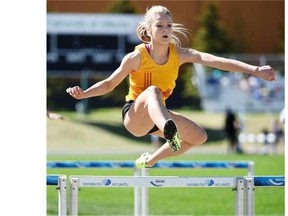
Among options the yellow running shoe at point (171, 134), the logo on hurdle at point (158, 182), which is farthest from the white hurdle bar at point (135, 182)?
the yellow running shoe at point (171, 134)

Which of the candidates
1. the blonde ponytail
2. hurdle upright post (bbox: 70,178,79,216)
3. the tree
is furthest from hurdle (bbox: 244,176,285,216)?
the tree

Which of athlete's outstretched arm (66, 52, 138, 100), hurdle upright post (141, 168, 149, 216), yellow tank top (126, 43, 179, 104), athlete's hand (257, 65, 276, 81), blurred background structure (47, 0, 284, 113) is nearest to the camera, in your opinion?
athlete's hand (257, 65, 276, 81)

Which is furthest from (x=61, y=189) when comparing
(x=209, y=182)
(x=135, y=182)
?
(x=209, y=182)

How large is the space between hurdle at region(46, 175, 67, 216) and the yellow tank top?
1.24 metres

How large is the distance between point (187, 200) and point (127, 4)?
27.9 m

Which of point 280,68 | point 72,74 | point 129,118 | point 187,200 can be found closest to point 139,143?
point 72,74

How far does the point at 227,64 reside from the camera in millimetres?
7133

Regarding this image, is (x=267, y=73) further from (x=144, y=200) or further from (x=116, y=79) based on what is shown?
(x=144, y=200)

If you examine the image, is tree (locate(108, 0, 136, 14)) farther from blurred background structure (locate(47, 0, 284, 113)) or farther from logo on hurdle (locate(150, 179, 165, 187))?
logo on hurdle (locate(150, 179, 165, 187))

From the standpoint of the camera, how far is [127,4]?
4116cm

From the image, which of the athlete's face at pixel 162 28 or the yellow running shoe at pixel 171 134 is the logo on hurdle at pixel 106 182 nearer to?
the yellow running shoe at pixel 171 134

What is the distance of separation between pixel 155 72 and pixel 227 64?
61 cm

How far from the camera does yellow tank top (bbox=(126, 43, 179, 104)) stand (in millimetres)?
7203
